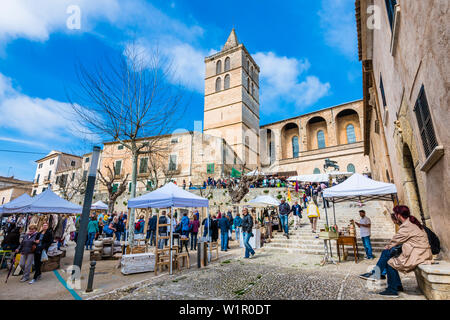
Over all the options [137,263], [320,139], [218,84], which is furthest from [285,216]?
[218,84]

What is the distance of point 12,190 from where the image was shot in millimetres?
43219

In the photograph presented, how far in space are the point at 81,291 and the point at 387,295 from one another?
5.76 meters

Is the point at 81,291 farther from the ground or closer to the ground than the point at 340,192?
closer to the ground

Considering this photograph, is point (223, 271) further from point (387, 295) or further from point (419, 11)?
point (419, 11)

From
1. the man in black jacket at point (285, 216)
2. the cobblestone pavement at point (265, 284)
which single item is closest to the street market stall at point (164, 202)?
the cobblestone pavement at point (265, 284)

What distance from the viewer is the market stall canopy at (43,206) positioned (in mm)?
8188

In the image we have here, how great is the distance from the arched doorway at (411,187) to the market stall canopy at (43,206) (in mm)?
11850

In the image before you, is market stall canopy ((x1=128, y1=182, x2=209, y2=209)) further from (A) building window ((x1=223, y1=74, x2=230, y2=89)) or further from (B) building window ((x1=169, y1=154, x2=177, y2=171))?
(A) building window ((x1=223, y1=74, x2=230, y2=89))

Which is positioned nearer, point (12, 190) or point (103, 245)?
point (103, 245)

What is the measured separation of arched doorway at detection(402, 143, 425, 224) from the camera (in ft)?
19.1

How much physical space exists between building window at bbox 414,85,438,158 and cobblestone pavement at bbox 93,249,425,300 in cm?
257

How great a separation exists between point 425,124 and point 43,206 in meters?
11.7
